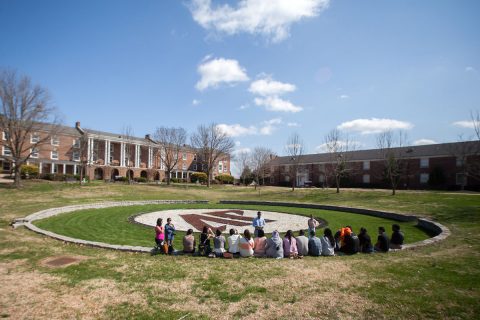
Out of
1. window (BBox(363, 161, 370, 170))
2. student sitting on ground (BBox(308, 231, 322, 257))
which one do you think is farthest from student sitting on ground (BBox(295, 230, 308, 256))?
window (BBox(363, 161, 370, 170))

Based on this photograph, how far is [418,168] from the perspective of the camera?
2057 inches

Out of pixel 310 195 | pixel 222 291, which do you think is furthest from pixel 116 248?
pixel 310 195

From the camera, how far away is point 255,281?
8094mm

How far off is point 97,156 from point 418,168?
68.5 m

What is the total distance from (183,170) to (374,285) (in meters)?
78.9

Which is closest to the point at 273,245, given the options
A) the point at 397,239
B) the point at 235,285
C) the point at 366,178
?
the point at 235,285

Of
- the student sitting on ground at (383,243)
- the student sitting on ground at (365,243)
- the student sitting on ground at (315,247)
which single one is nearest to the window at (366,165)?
the student sitting on ground at (383,243)

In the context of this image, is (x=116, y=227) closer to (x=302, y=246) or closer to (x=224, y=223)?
(x=224, y=223)

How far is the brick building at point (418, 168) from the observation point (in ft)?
153

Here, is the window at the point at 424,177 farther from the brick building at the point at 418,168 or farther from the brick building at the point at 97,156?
the brick building at the point at 97,156

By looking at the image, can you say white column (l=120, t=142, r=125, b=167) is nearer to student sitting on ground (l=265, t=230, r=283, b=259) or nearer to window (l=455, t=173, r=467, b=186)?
student sitting on ground (l=265, t=230, r=283, b=259)

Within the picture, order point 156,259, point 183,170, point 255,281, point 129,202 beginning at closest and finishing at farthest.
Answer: point 255,281 < point 156,259 < point 129,202 < point 183,170

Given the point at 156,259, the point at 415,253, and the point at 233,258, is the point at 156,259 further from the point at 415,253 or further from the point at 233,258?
→ the point at 415,253

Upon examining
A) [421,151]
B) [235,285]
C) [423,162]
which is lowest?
[235,285]
